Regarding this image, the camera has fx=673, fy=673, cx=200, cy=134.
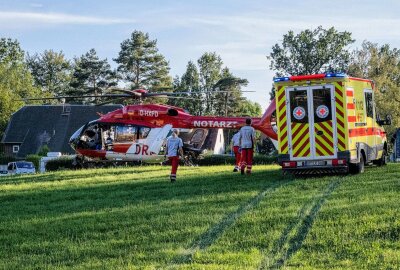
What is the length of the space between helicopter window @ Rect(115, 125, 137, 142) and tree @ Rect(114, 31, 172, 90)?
5516cm

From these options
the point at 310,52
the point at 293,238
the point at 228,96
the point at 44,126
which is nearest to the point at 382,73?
the point at 310,52

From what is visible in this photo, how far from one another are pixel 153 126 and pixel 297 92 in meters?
12.5

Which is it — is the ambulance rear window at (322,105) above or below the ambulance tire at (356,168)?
above

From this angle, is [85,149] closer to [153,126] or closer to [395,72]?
[153,126]

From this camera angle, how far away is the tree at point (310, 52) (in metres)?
73.5

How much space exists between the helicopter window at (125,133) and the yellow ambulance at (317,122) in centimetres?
1275

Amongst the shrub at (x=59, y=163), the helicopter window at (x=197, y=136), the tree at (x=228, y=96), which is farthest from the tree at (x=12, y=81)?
the helicopter window at (x=197, y=136)

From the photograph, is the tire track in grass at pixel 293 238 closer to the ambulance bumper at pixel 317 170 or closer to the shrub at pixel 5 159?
the ambulance bumper at pixel 317 170

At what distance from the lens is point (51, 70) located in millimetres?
97438

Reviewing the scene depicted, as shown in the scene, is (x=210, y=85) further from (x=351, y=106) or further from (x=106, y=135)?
Answer: (x=351, y=106)

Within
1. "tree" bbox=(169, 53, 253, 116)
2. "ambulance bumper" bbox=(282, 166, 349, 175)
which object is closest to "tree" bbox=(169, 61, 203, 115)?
"tree" bbox=(169, 53, 253, 116)

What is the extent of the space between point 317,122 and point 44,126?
51.6 meters

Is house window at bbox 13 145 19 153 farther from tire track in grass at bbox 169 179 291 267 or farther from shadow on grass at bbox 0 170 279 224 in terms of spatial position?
tire track in grass at bbox 169 179 291 267

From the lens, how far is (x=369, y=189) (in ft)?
47.5
